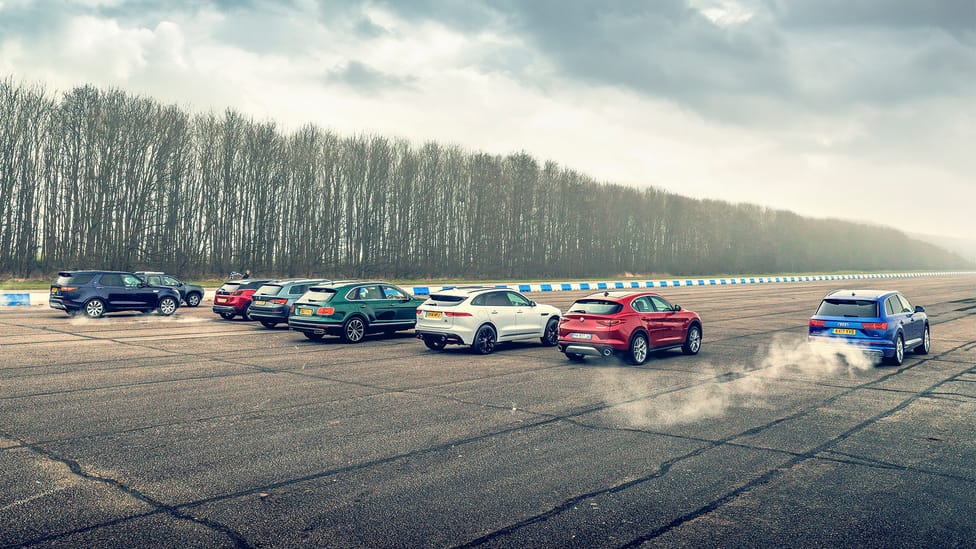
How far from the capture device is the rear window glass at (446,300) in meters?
15.9

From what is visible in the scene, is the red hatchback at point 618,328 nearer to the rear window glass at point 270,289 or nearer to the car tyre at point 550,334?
the car tyre at point 550,334

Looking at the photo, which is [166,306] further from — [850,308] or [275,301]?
[850,308]

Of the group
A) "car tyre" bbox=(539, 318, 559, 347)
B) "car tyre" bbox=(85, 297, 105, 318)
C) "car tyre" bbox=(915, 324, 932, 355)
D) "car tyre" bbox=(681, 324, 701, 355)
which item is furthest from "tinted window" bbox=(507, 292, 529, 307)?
"car tyre" bbox=(85, 297, 105, 318)

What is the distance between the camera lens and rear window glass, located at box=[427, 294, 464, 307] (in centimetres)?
1593

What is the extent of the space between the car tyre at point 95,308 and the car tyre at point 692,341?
62.6 feet

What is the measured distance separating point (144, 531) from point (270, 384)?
6307 mm

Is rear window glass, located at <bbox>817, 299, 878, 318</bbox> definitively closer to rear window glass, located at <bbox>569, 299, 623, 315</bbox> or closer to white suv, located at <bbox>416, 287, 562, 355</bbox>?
rear window glass, located at <bbox>569, 299, 623, 315</bbox>

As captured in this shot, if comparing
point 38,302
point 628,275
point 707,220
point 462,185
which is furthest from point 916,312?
point 707,220

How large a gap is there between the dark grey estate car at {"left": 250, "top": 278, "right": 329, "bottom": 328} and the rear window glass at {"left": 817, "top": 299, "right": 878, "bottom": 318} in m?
13.3

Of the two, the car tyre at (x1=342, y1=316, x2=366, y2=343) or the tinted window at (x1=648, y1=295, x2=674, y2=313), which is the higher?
the tinted window at (x1=648, y1=295, x2=674, y2=313)

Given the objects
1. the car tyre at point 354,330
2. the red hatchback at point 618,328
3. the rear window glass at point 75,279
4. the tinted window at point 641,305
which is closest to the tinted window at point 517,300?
the red hatchback at point 618,328

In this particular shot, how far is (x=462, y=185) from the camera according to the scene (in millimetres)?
69625

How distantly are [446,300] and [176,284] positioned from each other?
16171 millimetres

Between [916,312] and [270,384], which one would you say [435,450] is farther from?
[916,312]
